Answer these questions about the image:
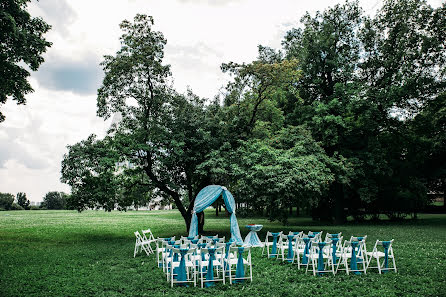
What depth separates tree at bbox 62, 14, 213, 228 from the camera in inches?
671

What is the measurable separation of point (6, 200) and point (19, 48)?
5877 cm

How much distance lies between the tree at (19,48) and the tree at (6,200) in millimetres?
53492

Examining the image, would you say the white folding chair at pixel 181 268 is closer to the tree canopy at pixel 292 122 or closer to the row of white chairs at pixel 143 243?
the row of white chairs at pixel 143 243

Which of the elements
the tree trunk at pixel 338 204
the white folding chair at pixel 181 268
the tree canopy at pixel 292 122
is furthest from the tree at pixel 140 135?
the tree trunk at pixel 338 204

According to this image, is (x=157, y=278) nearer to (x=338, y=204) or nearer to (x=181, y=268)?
(x=181, y=268)

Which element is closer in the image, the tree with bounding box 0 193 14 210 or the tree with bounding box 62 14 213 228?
the tree with bounding box 62 14 213 228

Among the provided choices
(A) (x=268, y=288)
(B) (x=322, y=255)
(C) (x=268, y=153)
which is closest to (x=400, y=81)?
(C) (x=268, y=153)

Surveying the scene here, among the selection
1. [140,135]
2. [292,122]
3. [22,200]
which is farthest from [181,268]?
[22,200]

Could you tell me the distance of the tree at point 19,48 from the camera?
14578 millimetres

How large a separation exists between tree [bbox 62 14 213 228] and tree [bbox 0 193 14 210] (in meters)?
54.0

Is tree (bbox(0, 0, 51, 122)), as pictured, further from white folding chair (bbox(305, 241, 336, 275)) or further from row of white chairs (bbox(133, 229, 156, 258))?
white folding chair (bbox(305, 241, 336, 275))

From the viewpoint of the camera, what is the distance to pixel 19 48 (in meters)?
15.0

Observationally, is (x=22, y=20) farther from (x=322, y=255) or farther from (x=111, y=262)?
(x=322, y=255)

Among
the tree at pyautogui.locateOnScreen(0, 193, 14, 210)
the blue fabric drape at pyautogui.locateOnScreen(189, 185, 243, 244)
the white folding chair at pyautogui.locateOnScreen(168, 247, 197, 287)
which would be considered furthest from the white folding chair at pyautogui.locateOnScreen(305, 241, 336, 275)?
the tree at pyautogui.locateOnScreen(0, 193, 14, 210)
